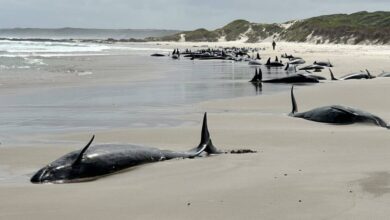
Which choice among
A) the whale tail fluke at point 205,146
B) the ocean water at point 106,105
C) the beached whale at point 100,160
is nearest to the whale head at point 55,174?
the beached whale at point 100,160

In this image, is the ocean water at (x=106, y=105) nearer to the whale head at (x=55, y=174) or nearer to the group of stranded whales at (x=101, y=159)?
the group of stranded whales at (x=101, y=159)

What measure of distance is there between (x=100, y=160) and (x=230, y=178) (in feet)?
4.65

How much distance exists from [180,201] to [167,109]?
6971 millimetres

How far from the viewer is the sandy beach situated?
4.31m

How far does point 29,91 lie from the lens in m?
14.9

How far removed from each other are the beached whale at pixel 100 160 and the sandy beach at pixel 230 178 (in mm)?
167

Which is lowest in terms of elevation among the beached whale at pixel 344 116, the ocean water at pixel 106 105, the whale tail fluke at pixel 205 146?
the ocean water at pixel 106 105

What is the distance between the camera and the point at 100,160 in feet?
19.8

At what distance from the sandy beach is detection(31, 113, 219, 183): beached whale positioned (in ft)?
0.55

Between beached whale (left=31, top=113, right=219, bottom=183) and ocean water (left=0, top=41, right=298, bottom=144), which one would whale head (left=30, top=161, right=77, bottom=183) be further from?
ocean water (left=0, top=41, right=298, bottom=144)

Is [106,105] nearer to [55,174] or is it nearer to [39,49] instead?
[55,174]

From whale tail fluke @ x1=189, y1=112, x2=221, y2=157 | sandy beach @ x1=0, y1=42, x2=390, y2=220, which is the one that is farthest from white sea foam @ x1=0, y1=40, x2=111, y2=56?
whale tail fluke @ x1=189, y1=112, x2=221, y2=157

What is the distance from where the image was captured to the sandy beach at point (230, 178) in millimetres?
4312

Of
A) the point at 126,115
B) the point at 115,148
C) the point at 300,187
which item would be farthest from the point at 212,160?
the point at 126,115
